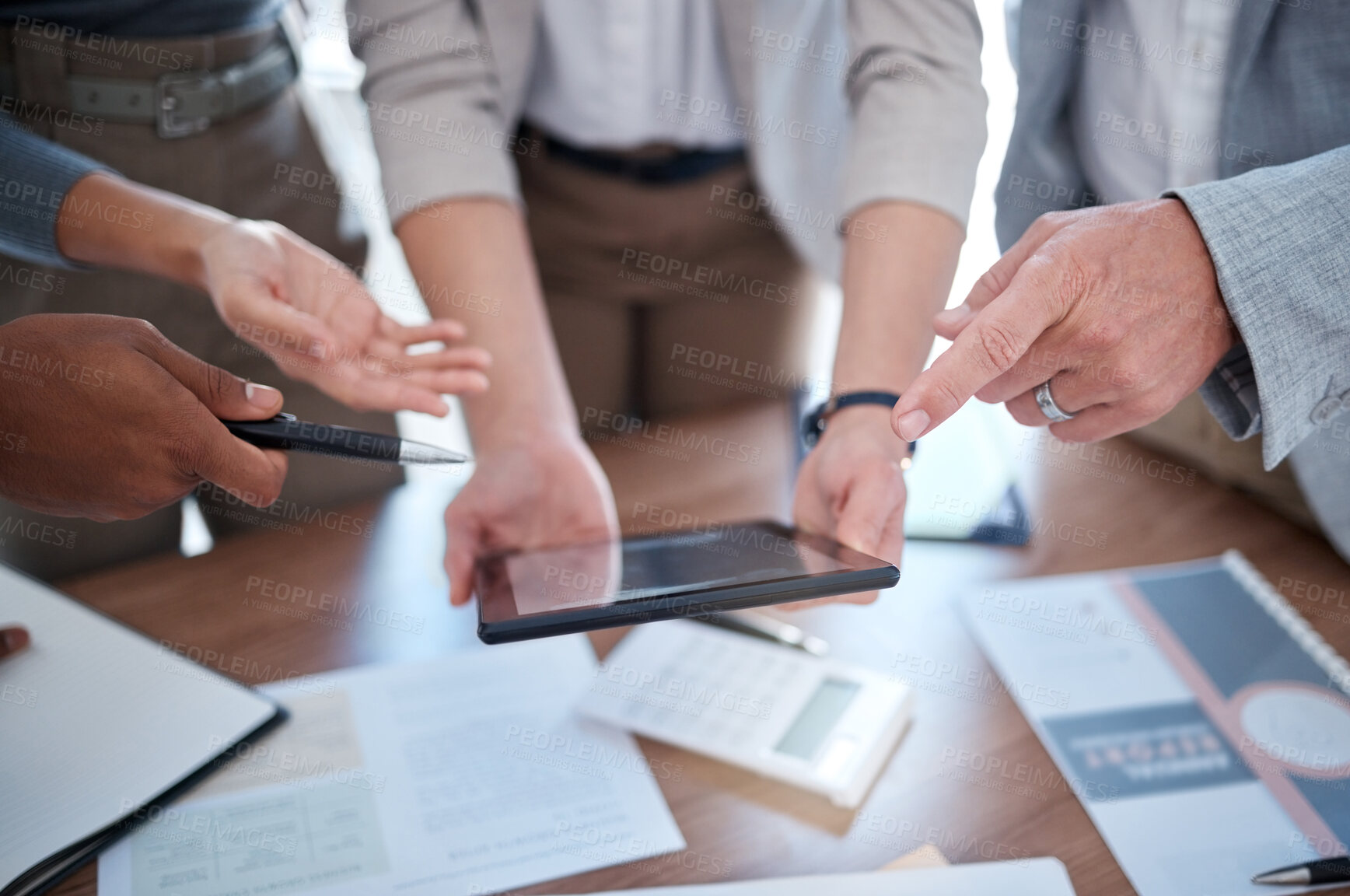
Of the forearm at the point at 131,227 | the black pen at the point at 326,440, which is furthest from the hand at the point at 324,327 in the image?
the black pen at the point at 326,440

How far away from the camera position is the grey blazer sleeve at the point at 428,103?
901 mm

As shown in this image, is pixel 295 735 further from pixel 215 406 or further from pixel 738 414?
pixel 738 414

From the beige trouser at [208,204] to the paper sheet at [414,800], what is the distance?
19 centimetres

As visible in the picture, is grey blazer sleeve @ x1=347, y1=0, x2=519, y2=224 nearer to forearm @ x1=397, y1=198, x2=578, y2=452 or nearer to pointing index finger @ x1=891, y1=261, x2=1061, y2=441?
forearm @ x1=397, y1=198, x2=578, y2=452

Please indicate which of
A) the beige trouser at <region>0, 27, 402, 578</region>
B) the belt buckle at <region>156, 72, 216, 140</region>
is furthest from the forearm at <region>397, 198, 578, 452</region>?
the belt buckle at <region>156, 72, 216, 140</region>

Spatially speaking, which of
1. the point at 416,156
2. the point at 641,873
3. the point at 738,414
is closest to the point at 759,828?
the point at 641,873

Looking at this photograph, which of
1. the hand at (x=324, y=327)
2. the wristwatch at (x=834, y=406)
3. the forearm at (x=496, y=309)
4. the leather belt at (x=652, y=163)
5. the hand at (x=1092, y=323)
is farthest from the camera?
the leather belt at (x=652, y=163)

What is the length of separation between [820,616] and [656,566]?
237 mm

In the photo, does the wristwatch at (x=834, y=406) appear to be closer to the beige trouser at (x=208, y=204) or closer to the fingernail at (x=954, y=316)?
the fingernail at (x=954, y=316)

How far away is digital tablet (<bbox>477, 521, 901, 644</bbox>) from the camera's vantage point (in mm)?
531

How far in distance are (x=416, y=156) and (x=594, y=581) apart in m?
0.51

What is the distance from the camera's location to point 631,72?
3.33ft

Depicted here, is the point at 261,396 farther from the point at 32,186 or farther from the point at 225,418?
the point at 32,186

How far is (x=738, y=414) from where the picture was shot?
109 centimetres
